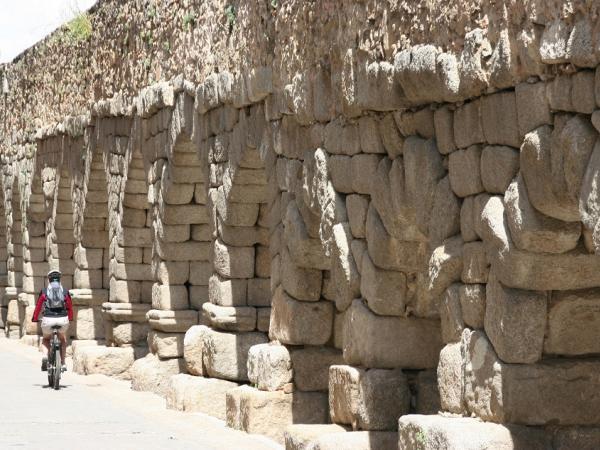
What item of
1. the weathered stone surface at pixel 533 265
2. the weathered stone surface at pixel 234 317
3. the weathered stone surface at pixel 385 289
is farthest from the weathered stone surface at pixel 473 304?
the weathered stone surface at pixel 234 317

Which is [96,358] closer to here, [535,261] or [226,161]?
[226,161]

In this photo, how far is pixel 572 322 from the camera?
280 inches

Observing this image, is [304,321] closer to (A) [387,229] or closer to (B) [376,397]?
(B) [376,397]

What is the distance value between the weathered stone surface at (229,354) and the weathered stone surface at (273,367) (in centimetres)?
172

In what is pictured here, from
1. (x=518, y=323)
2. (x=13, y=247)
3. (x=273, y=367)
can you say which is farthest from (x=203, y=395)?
(x=13, y=247)

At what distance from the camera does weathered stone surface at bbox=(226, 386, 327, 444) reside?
1107 cm

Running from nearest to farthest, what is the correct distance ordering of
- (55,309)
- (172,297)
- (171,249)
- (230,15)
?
1. (230,15)
2. (171,249)
3. (172,297)
4. (55,309)

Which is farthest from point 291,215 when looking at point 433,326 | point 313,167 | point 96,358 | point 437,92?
point 96,358

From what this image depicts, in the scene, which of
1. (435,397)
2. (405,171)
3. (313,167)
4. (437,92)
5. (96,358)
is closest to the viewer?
(437,92)

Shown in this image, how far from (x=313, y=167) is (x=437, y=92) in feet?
7.99

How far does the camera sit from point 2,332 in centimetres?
2673

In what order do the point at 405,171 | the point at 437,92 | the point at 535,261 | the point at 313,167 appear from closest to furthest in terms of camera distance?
the point at 535,261 < the point at 437,92 < the point at 405,171 < the point at 313,167

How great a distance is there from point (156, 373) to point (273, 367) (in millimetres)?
4618

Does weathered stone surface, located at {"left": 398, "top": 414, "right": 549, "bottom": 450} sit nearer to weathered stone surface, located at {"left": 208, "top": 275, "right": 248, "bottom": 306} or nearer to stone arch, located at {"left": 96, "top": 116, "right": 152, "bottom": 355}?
weathered stone surface, located at {"left": 208, "top": 275, "right": 248, "bottom": 306}
